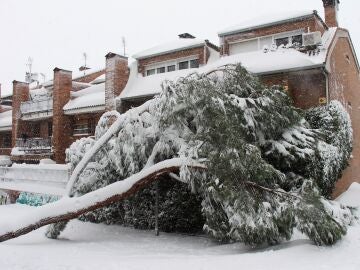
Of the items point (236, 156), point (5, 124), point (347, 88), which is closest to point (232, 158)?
point (236, 156)

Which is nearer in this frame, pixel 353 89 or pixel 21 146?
pixel 353 89

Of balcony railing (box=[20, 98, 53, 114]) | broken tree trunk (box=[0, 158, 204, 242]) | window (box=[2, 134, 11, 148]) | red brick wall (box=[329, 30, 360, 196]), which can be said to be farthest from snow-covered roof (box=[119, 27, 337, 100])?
window (box=[2, 134, 11, 148])

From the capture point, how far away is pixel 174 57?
20.1 m

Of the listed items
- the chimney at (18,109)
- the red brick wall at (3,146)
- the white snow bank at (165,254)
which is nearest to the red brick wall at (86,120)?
the chimney at (18,109)

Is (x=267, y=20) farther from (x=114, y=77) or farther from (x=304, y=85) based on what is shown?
(x=114, y=77)

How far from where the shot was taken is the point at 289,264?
6914mm

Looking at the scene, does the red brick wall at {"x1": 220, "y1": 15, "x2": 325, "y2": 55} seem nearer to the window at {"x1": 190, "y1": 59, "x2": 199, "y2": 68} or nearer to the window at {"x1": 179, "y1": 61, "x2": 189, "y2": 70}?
the window at {"x1": 190, "y1": 59, "x2": 199, "y2": 68}

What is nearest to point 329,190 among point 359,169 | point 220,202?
point 220,202

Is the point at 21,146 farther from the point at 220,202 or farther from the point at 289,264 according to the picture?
the point at 289,264

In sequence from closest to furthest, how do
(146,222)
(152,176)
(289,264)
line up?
(289,264) < (152,176) < (146,222)

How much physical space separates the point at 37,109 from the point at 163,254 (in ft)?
70.5

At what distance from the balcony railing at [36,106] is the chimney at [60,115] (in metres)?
1.32

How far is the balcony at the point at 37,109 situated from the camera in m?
26.4

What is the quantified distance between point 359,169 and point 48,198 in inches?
616
